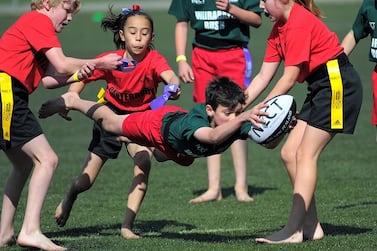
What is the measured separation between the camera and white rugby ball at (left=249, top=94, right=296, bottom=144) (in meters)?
6.86

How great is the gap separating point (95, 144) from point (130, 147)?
0.40 m

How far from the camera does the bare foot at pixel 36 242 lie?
7.54 metres

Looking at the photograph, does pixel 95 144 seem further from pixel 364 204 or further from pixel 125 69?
pixel 364 204

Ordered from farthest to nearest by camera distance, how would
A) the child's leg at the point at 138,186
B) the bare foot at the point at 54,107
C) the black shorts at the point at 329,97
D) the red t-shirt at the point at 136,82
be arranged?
the red t-shirt at the point at 136,82 < the child's leg at the point at 138,186 < the bare foot at the point at 54,107 < the black shorts at the point at 329,97

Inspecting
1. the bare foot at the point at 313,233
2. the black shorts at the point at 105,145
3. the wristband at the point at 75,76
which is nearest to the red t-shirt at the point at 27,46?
the wristband at the point at 75,76

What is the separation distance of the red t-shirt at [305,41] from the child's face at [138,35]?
1.28 m

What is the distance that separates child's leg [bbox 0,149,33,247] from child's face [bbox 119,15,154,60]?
4.47 feet

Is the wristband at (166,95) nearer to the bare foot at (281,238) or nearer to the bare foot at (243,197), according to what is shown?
the bare foot at (281,238)

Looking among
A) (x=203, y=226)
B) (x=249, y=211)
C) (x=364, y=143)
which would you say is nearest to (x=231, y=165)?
(x=364, y=143)

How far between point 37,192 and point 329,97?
232 cm

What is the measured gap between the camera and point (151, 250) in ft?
24.6

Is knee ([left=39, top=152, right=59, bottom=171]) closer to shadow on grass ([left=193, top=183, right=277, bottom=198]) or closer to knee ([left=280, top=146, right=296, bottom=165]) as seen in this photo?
knee ([left=280, top=146, right=296, bottom=165])

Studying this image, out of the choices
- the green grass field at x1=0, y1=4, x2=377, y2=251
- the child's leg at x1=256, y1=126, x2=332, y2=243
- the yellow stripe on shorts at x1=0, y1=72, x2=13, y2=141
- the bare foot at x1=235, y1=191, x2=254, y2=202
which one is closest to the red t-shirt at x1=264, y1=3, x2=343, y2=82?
the child's leg at x1=256, y1=126, x2=332, y2=243

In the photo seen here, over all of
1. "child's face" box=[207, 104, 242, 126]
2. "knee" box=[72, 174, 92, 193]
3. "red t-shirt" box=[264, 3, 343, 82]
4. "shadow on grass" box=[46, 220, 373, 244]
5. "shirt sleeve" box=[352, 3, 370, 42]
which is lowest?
"shadow on grass" box=[46, 220, 373, 244]
